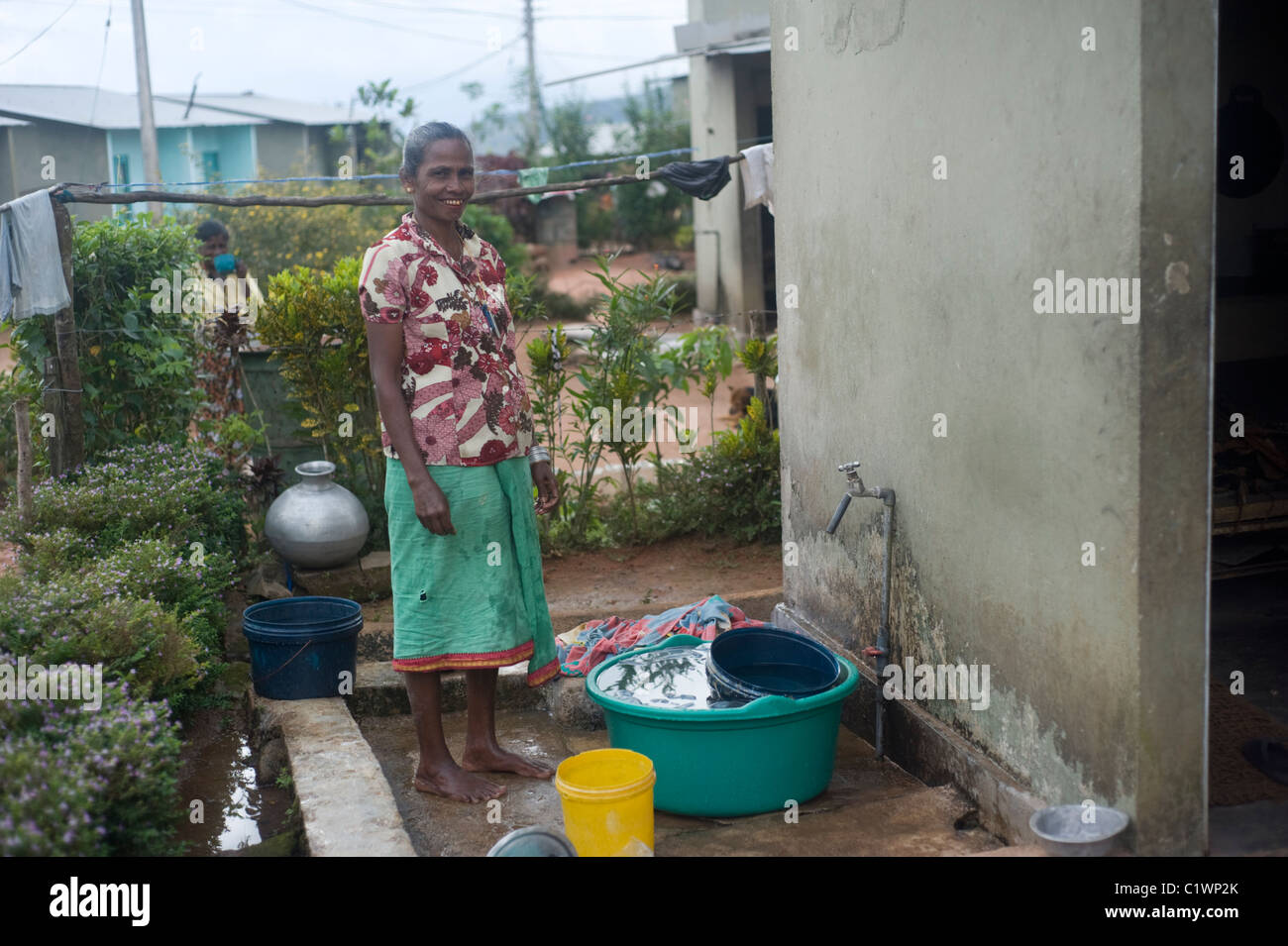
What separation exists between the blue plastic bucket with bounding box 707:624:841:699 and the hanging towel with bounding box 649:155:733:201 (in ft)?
12.2

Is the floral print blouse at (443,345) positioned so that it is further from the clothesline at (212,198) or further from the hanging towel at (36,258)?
the hanging towel at (36,258)

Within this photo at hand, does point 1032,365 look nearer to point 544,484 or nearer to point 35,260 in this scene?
point 544,484

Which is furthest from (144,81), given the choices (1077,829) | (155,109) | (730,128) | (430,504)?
(1077,829)

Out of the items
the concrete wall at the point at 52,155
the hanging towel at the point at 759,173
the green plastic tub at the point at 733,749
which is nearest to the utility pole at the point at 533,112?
the concrete wall at the point at 52,155

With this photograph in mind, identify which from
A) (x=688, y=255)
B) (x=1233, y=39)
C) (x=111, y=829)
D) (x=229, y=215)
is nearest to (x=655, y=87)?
(x=688, y=255)

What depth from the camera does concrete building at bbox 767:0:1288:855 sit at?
9.37ft

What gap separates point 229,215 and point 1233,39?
1308 cm

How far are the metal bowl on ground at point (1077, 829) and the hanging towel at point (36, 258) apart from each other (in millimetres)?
4884

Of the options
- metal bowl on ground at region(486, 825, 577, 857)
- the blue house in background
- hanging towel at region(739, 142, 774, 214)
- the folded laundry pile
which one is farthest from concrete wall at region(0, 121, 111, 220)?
metal bowl on ground at region(486, 825, 577, 857)

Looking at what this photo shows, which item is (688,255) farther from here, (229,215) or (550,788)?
(550,788)

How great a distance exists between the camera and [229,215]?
16.0m

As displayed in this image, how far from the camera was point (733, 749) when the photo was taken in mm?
3760

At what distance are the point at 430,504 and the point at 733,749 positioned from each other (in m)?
1.23

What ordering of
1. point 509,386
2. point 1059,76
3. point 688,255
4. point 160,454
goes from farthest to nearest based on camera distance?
point 688,255, point 160,454, point 509,386, point 1059,76
